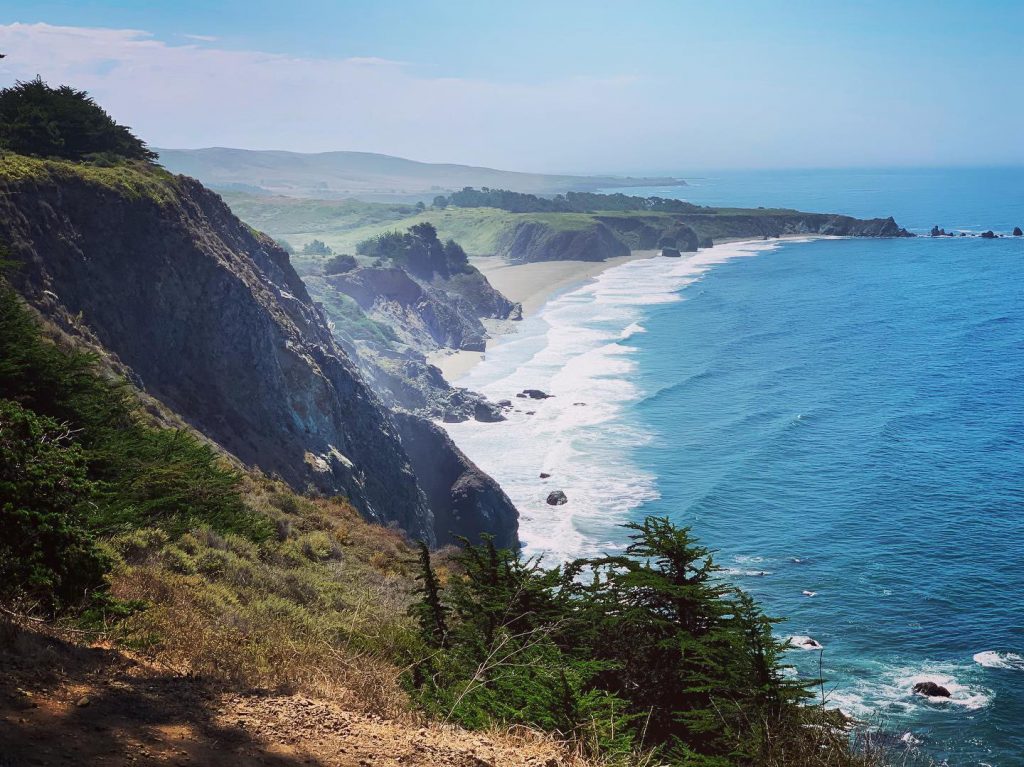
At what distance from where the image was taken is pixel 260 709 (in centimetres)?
744

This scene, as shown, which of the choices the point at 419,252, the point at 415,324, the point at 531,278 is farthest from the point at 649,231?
the point at 415,324

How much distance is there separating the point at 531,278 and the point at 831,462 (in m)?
97.4

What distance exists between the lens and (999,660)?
3130 cm

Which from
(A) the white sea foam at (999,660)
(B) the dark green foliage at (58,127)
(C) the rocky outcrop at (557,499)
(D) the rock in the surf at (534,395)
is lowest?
(A) the white sea foam at (999,660)

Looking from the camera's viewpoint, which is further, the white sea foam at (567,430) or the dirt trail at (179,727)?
the white sea foam at (567,430)

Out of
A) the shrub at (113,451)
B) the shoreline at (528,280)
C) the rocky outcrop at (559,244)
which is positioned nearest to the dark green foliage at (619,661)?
the shrub at (113,451)

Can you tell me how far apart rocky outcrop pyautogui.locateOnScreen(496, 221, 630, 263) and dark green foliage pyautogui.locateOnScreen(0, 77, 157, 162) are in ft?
431

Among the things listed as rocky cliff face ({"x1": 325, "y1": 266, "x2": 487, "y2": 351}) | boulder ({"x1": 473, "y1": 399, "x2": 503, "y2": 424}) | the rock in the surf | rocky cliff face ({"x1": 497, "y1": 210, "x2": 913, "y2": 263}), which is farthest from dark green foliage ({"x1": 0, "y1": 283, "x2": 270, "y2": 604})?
rocky cliff face ({"x1": 497, "y1": 210, "x2": 913, "y2": 263})

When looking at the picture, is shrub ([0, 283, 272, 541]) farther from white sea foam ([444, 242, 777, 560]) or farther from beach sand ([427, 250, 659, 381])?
beach sand ([427, 250, 659, 381])

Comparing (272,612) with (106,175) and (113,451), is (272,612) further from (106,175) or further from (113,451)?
(106,175)

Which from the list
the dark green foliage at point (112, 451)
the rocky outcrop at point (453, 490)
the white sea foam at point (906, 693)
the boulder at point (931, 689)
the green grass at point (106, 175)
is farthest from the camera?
the rocky outcrop at point (453, 490)

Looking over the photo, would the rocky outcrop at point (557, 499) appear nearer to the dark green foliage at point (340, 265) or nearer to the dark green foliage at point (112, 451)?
the dark green foliage at point (112, 451)

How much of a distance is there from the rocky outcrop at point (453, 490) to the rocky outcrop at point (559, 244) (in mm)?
121075

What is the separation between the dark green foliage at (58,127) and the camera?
34.6 m
